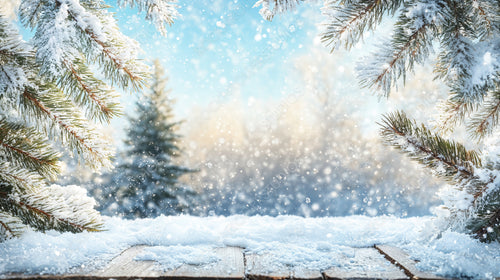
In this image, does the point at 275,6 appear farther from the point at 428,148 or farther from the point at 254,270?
the point at 254,270

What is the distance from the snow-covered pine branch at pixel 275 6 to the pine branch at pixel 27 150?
1.41m

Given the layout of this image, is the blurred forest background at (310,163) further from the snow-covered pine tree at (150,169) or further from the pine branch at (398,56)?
the pine branch at (398,56)

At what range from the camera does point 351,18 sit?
1.41 metres

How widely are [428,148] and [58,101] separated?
1.88 m

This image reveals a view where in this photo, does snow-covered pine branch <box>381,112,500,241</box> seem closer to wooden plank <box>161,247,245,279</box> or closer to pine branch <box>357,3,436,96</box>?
pine branch <box>357,3,436,96</box>

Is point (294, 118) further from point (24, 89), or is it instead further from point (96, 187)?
point (24, 89)

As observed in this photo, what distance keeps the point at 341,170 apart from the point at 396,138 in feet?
54.2

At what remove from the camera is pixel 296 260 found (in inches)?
48.0

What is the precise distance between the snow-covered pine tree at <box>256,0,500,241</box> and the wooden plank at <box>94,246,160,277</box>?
1189 millimetres

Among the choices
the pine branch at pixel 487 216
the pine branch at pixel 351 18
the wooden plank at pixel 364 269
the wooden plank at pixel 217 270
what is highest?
the pine branch at pixel 351 18

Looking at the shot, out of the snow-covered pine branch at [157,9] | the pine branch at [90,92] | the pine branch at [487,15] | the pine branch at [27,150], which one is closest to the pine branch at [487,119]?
the pine branch at [487,15]

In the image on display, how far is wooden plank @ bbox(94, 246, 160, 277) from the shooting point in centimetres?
109

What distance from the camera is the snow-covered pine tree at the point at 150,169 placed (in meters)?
10.5

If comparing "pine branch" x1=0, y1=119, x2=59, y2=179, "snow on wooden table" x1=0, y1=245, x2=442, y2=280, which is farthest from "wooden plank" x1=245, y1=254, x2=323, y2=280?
"pine branch" x1=0, y1=119, x2=59, y2=179
